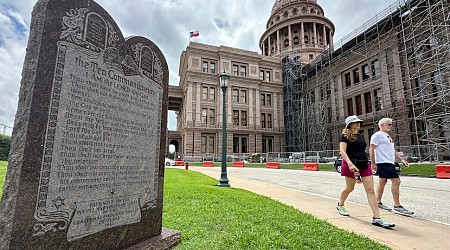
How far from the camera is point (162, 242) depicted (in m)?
2.83

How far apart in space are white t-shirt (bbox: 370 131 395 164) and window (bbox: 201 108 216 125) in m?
37.8

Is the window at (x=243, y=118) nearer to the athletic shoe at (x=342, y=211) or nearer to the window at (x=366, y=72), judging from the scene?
the window at (x=366, y=72)

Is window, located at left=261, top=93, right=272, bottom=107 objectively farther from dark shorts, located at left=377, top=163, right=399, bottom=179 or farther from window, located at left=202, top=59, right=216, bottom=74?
dark shorts, located at left=377, top=163, right=399, bottom=179

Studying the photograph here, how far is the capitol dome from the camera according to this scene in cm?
5831

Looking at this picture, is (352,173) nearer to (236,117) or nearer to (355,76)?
(355,76)

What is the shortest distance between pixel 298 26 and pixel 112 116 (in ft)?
218

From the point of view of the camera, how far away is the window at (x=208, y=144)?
41594 millimetres

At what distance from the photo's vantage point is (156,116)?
10.6 ft

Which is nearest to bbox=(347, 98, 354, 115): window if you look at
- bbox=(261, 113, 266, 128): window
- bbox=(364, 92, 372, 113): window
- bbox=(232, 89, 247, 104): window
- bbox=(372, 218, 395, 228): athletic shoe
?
bbox=(364, 92, 372, 113): window

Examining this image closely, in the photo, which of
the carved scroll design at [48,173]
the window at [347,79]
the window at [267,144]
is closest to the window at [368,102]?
the window at [347,79]

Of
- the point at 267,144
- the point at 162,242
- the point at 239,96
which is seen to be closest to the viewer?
the point at 162,242

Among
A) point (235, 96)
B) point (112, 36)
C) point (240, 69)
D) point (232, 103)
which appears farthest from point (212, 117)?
point (112, 36)

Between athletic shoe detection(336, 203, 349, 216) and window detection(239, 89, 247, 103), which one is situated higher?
window detection(239, 89, 247, 103)

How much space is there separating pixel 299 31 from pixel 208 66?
98.2ft
